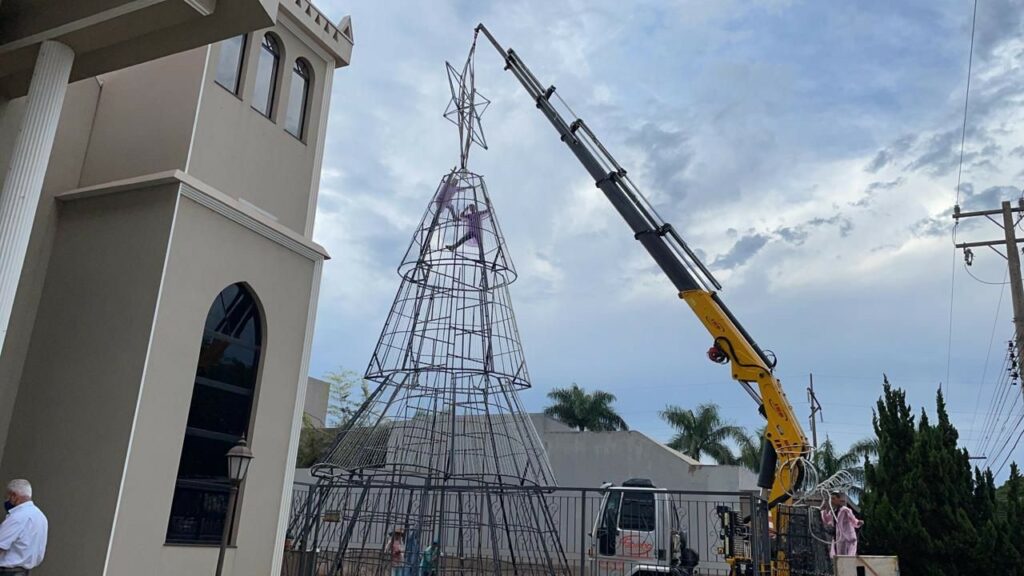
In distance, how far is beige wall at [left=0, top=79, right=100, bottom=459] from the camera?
10.2 metres

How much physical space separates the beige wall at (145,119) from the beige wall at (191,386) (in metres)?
1.25

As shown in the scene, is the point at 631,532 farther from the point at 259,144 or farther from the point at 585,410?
the point at 585,410

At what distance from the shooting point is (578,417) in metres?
41.9

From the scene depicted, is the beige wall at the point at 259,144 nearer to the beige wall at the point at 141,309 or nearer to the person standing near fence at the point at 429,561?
the beige wall at the point at 141,309

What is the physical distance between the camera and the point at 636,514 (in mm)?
16016

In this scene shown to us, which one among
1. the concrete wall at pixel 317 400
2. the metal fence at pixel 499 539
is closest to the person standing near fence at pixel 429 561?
the metal fence at pixel 499 539

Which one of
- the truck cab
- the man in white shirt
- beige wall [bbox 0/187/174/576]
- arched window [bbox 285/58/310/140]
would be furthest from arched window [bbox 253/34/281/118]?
the truck cab

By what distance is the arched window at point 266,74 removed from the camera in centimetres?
1219

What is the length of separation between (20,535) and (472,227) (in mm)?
8916

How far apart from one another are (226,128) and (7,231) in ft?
12.5

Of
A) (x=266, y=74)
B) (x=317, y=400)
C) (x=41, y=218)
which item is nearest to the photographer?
(x=41, y=218)

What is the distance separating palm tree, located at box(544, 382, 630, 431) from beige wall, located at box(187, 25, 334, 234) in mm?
30405

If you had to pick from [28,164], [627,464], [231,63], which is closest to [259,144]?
[231,63]

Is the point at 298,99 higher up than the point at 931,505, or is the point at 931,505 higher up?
the point at 298,99
